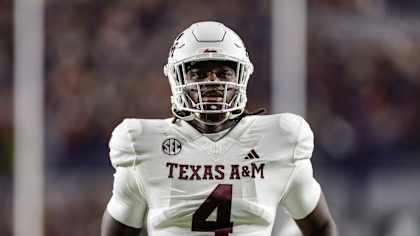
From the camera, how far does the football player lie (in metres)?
2.53

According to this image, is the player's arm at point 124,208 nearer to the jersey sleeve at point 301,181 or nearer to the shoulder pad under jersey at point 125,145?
the shoulder pad under jersey at point 125,145

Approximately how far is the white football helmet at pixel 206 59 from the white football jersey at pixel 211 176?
0.05 metres

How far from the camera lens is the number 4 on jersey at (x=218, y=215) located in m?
2.51

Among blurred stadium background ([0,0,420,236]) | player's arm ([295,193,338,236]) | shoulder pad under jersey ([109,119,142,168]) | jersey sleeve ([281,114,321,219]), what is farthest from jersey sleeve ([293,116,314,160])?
blurred stadium background ([0,0,420,236])

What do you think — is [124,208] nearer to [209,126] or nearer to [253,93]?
[209,126]

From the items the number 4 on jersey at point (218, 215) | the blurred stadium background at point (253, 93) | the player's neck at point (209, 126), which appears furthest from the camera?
the blurred stadium background at point (253, 93)

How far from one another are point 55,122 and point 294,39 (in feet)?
3.36

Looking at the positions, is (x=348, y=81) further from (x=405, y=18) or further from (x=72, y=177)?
(x=72, y=177)

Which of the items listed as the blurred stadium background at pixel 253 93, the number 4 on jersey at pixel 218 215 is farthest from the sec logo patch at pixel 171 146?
the blurred stadium background at pixel 253 93

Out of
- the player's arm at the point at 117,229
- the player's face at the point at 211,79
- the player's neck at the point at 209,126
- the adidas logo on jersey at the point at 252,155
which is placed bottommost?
the player's arm at the point at 117,229

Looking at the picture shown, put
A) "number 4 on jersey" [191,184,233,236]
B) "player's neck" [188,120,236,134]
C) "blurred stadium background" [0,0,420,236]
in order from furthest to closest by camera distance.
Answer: "blurred stadium background" [0,0,420,236] < "player's neck" [188,120,236,134] < "number 4 on jersey" [191,184,233,236]

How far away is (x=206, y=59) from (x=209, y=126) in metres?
0.15

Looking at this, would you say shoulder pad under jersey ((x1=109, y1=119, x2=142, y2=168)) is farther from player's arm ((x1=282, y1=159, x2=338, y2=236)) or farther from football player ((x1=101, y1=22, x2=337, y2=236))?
player's arm ((x1=282, y1=159, x2=338, y2=236))

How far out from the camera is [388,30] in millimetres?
4992
